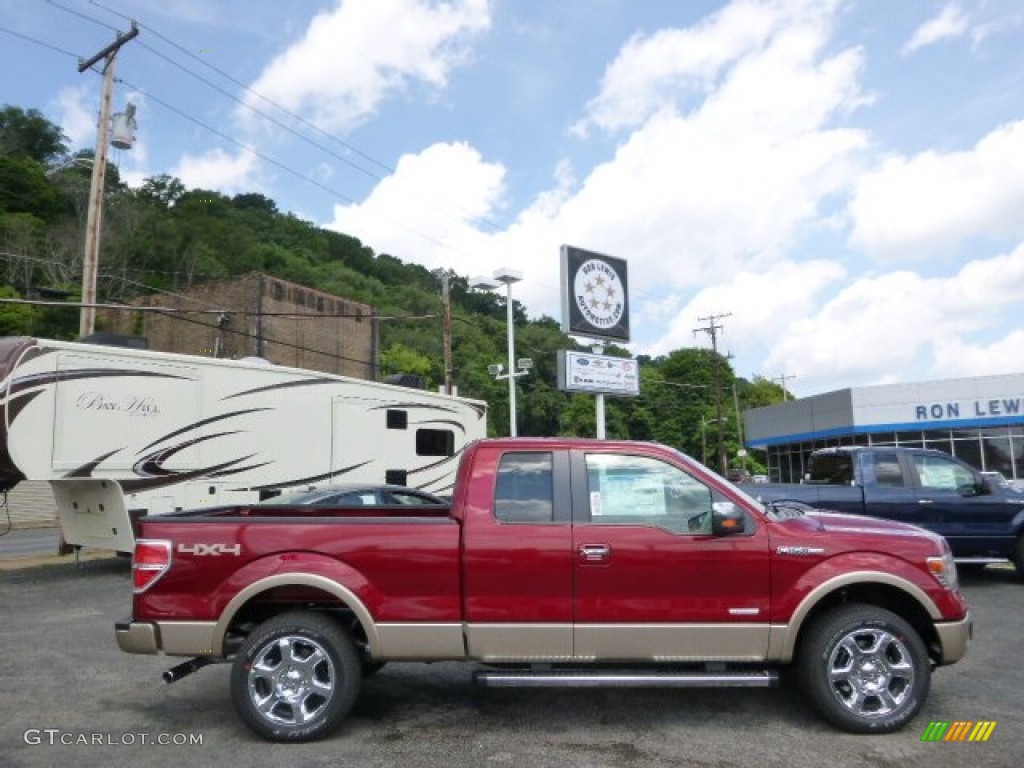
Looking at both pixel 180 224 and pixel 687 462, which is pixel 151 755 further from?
pixel 180 224

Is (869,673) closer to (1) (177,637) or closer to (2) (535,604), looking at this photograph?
(2) (535,604)

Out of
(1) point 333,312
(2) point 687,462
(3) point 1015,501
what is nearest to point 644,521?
(2) point 687,462

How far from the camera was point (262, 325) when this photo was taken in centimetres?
4612

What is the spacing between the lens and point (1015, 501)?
1007 cm

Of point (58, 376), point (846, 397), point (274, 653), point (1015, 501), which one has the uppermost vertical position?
point (846, 397)

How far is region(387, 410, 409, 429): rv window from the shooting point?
48.6 feet

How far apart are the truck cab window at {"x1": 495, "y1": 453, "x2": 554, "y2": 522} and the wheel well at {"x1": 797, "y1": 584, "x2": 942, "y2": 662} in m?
1.77

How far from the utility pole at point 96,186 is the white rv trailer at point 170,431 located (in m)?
6.31

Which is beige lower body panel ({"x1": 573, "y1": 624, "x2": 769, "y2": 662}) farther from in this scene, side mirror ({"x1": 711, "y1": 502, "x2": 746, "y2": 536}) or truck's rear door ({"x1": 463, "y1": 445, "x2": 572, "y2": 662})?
side mirror ({"x1": 711, "y1": 502, "x2": 746, "y2": 536})

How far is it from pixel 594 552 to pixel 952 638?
2270 millimetres

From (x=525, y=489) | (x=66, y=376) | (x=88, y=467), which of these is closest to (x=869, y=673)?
(x=525, y=489)

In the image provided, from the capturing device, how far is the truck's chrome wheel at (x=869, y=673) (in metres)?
4.79

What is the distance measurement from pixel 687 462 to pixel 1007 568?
9.57m

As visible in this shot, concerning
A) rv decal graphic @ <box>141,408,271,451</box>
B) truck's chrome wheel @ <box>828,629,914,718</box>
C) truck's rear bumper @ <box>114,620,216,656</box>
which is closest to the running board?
truck's chrome wheel @ <box>828,629,914,718</box>
